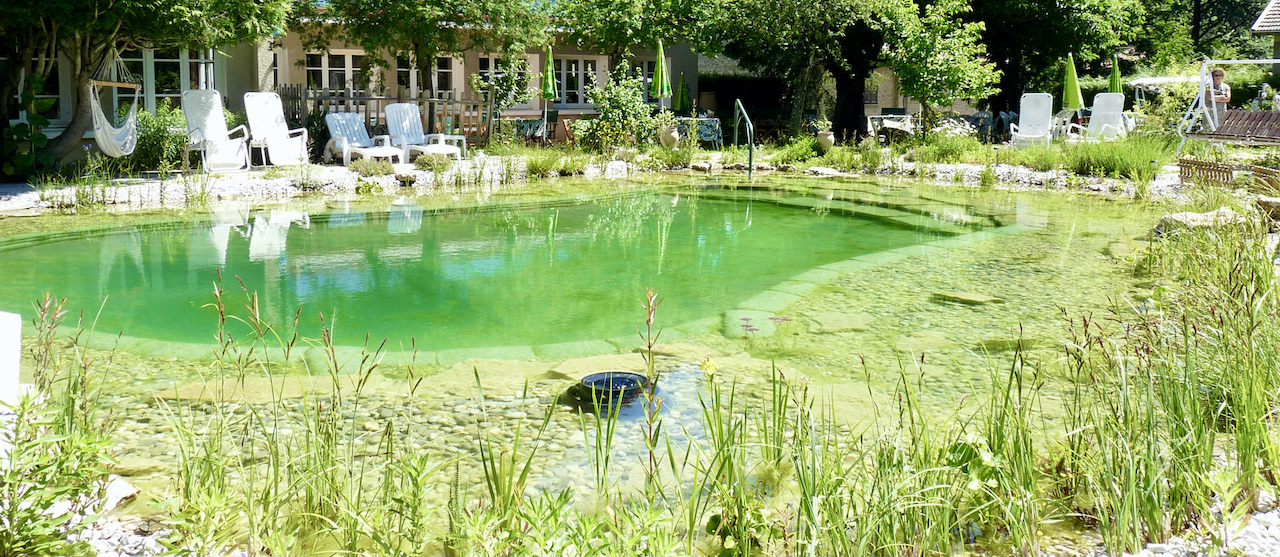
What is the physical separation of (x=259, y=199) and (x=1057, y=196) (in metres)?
8.75

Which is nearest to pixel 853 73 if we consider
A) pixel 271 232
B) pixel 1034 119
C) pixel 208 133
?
pixel 1034 119

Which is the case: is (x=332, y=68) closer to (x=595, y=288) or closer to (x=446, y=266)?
(x=446, y=266)

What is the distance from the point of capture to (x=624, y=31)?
18625mm

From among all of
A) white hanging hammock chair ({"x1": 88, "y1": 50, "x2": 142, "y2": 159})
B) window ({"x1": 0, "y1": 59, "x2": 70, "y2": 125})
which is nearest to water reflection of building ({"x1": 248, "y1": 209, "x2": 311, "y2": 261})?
white hanging hammock chair ({"x1": 88, "y1": 50, "x2": 142, "y2": 159})

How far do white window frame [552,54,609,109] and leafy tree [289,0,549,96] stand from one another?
14.3 ft

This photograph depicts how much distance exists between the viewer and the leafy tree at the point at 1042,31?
64.5 feet

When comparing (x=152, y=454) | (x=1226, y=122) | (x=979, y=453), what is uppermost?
(x=1226, y=122)

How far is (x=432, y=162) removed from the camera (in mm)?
13039

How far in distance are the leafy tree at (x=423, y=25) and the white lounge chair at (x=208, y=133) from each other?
3.58 meters

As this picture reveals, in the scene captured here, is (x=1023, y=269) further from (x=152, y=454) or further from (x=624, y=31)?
(x=624, y=31)

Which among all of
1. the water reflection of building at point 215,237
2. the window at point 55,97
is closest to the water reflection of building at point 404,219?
the water reflection of building at point 215,237

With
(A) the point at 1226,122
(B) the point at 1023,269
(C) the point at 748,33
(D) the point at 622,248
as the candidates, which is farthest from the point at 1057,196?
(C) the point at 748,33

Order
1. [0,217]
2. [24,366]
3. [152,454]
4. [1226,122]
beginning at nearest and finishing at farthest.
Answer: [152,454]
[24,366]
[0,217]
[1226,122]

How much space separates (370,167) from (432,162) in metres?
0.98
